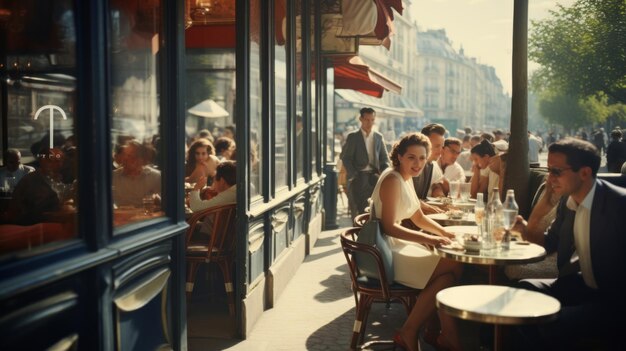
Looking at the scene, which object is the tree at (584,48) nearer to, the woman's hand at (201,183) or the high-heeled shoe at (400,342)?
the woman's hand at (201,183)

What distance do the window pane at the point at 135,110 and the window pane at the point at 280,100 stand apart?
288 cm

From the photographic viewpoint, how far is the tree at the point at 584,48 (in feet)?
107

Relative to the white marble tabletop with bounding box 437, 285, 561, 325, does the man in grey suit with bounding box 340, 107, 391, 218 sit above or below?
above

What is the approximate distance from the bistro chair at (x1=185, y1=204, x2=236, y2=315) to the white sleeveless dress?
4.98 feet

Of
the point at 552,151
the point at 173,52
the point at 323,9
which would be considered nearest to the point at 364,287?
the point at 552,151

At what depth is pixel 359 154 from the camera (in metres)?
10.5

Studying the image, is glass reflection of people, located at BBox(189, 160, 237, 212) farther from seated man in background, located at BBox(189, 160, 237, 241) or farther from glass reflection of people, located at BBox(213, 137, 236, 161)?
glass reflection of people, located at BBox(213, 137, 236, 161)

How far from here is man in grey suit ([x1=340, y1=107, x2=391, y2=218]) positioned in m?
10.4

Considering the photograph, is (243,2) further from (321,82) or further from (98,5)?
(321,82)

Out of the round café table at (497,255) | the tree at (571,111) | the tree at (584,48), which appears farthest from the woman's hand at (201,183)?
the tree at (571,111)

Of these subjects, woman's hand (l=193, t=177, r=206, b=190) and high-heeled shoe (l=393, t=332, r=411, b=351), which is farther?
woman's hand (l=193, t=177, r=206, b=190)

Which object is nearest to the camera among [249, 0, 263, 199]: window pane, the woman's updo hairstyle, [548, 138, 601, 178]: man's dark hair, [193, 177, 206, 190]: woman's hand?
[548, 138, 601, 178]: man's dark hair

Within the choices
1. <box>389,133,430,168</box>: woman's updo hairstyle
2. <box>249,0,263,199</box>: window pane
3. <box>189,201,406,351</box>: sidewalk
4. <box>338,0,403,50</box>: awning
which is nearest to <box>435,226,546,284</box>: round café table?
<box>389,133,430,168</box>: woman's updo hairstyle

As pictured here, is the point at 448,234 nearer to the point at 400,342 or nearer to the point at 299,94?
the point at 400,342
